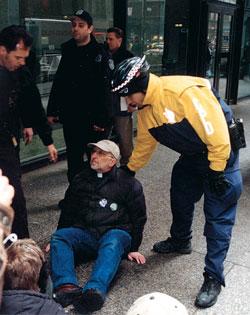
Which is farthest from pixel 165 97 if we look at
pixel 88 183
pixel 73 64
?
pixel 73 64

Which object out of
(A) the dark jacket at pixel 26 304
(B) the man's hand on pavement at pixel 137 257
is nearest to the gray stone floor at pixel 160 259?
(B) the man's hand on pavement at pixel 137 257

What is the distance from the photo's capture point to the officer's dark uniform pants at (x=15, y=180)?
287 cm

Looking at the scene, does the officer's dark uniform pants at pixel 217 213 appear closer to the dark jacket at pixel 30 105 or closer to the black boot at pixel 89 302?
the black boot at pixel 89 302

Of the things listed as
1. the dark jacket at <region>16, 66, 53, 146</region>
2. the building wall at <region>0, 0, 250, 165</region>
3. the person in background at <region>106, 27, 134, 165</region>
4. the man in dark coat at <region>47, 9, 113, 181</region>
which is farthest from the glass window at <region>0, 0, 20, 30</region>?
the dark jacket at <region>16, 66, 53, 146</region>

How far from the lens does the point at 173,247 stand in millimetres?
3408

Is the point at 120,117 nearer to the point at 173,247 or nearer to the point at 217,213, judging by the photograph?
the point at 173,247

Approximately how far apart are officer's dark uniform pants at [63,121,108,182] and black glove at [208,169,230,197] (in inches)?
63.5

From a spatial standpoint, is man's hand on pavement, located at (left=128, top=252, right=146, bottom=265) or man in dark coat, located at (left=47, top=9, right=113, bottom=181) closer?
man's hand on pavement, located at (left=128, top=252, right=146, bottom=265)

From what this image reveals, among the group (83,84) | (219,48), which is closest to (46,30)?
(83,84)

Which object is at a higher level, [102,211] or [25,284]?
[25,284]

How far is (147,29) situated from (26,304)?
6.42 m

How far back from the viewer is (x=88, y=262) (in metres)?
3.27

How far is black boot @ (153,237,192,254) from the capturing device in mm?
3398

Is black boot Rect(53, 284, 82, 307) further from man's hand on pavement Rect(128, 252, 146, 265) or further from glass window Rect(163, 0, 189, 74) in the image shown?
glass window Rect(163, 0, 189, 74)
